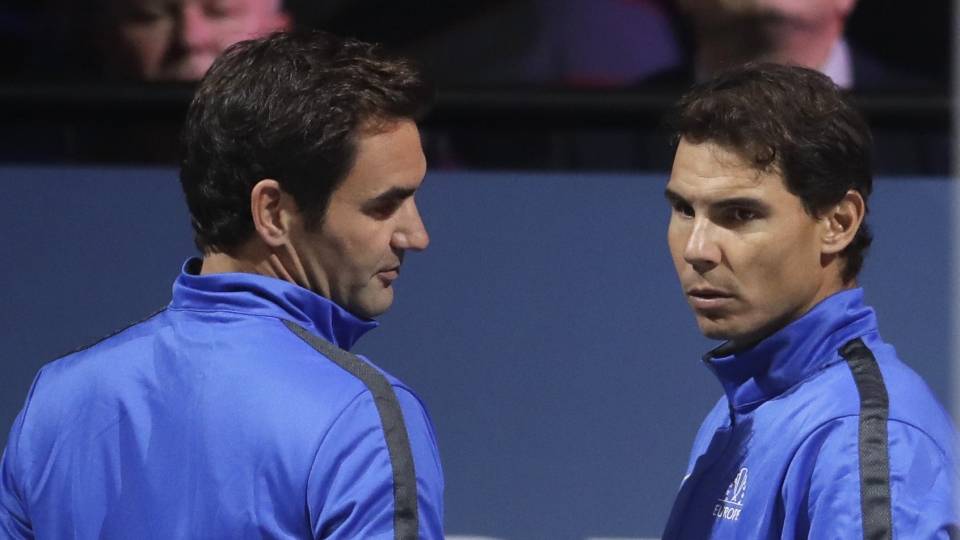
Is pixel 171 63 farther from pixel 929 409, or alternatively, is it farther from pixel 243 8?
pixel 929 409

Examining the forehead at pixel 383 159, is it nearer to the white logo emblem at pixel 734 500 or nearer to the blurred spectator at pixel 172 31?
the white logo emblem at pixel 734 500

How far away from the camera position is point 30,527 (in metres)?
1.91

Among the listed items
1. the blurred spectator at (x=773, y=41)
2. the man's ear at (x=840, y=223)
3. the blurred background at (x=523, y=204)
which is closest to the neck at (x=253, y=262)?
the man's ear at (x=840, y=223)

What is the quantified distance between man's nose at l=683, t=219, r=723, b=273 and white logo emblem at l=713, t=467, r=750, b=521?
277mm

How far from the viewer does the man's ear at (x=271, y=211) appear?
184 cm

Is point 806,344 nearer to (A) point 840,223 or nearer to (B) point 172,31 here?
(A) point 840,223

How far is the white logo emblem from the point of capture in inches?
78.2

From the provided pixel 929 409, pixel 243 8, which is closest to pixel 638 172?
pixel 243 8

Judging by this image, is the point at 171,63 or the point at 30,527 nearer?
the point at 30,527

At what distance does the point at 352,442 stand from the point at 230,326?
0.79 feet

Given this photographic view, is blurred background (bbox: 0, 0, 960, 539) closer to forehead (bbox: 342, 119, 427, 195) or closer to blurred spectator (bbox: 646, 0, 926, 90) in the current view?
blurred spectator (bbox: 646, 0, 926, 90)

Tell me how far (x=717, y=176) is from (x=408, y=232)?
1.41ft

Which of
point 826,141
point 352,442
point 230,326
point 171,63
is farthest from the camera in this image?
point 171,63

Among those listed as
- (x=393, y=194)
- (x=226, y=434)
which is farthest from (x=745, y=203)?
(x=226, y=434)
